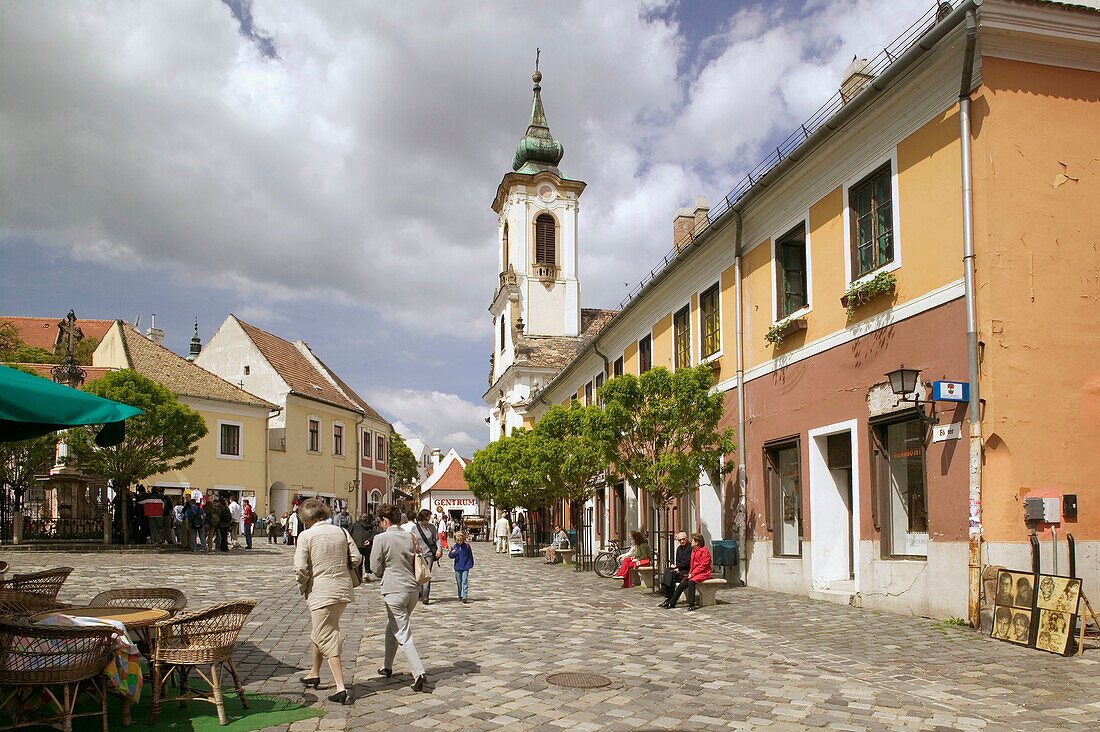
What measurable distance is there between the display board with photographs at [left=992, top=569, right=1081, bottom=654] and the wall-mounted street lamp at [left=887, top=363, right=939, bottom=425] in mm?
2322

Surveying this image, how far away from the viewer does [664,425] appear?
17844 millimetres

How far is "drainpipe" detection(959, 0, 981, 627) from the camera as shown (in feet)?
37.2

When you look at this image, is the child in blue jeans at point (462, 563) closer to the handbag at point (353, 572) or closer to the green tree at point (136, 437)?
the handbag at point (353, 572)

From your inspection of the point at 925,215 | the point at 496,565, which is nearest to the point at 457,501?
the point at 496,565

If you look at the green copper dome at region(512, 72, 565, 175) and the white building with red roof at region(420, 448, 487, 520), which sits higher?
the green copper dome at region(512, 72, 565, 175)

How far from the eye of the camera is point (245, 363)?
48875 mm

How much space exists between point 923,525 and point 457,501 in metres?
68.6

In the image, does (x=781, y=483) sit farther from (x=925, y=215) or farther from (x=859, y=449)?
(x=925, y=215)

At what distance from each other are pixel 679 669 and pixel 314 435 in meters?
A: 42.6

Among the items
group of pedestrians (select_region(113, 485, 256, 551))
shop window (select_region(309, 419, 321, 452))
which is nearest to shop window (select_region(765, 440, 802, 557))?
group of pedestrians (select_region(113, 485, 256, 551))

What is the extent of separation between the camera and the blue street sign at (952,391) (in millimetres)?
11641

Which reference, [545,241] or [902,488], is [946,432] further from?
[545,241]

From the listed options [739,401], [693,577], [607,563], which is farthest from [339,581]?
[607,563]

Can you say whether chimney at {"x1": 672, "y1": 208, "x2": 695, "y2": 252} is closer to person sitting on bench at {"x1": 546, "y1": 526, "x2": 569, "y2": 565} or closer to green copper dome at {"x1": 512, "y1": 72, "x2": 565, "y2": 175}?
person sitting on bench at {"x1": 546, "y1": 526, "x2": 569, "y2": 565}
